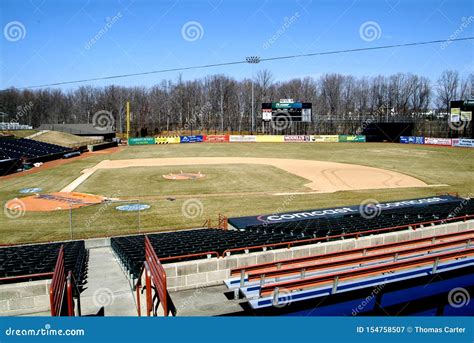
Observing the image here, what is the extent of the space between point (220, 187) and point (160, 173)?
423 inches

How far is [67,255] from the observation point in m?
13.3

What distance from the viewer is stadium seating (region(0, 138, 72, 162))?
51.0 meters

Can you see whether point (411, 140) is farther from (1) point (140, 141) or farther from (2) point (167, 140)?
(1) point (140, 141)

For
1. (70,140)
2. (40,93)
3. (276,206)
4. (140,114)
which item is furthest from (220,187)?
(40,93)

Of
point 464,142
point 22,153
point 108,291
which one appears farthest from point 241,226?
point 464,142


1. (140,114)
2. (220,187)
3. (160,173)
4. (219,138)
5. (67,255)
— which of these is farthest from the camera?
(140,114)

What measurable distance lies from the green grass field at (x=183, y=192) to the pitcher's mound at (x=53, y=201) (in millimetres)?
1448

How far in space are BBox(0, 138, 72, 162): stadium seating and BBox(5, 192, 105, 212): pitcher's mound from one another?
2165 cm

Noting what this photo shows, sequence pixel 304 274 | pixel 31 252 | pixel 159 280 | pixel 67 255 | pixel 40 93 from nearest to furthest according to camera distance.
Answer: pixel 159 280, pixel 304 274, pixel 67 255, pixel 31 252, pixel 40 93

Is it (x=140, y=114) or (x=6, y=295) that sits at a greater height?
(x=140, y=114)

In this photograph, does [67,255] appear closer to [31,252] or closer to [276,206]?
[31,252]

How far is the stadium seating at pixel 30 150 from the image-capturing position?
5096 centimetres

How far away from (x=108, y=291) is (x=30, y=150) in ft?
173

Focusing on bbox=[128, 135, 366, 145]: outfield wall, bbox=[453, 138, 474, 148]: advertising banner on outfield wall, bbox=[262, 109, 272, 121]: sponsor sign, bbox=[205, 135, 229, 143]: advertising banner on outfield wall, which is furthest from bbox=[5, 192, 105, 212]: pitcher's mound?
bbox=[453, 138, 474, 148]: advertising banner on outfield wall
